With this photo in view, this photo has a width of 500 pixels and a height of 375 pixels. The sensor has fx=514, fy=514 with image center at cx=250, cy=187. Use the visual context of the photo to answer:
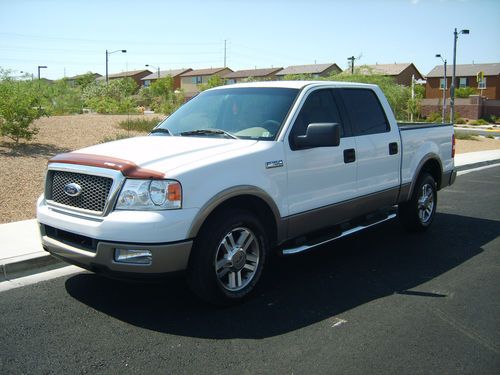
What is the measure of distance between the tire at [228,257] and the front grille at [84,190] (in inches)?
33.4

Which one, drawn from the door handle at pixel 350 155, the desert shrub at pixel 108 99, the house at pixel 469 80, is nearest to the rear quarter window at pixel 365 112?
the door handle at pixel 350 155

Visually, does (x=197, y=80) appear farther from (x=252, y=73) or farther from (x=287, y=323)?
(x=287, y=323)

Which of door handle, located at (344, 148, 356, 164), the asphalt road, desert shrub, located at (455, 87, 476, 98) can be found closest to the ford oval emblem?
the asphalt road

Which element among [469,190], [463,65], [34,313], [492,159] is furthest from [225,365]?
[463,65]

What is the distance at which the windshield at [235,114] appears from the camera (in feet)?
16.6

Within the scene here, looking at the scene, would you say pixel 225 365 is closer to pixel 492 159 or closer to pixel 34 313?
pixel 34 313

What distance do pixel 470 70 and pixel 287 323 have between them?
80.6 m

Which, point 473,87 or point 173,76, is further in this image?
point 173,76

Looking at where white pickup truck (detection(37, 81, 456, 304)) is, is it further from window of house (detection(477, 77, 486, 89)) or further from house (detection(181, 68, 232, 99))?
house (detection(181, 68, 232, 99))

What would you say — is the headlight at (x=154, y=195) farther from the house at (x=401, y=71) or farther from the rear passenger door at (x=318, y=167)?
the house at (x=401, y=71)

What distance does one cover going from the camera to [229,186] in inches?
171

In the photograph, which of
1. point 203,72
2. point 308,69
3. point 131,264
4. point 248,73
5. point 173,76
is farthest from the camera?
point 173,76

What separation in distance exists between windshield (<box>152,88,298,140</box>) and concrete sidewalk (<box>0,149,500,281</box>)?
1.88 meters

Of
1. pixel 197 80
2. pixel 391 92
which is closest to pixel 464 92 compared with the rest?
pixel 391 92
